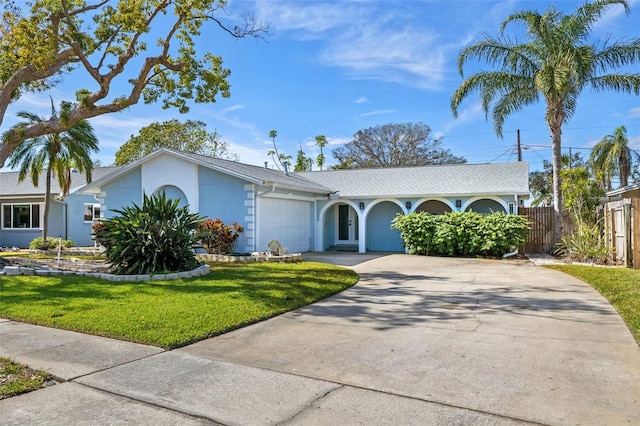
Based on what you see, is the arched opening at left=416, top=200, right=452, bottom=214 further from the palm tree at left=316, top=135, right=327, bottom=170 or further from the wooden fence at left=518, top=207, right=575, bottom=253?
the palm tree at left=316, top=135, right=327, bottom=170

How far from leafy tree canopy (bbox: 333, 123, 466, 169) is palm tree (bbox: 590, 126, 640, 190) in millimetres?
13371

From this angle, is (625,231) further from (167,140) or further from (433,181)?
(167,140)

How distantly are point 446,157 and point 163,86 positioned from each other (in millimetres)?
33968

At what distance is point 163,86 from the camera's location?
1493 centimetres

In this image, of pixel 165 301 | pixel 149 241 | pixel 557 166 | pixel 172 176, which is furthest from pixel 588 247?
pixel 172 176

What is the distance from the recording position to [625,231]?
12.3 meters

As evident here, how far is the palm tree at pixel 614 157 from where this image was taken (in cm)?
2995

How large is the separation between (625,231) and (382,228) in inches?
397

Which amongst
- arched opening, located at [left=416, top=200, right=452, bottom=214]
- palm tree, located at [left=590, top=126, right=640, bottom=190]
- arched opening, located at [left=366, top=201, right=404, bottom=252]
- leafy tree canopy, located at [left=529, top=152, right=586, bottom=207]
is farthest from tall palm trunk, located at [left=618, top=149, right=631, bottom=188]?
arched opening, located at [left=366, top=201, right=404, bottom=252]

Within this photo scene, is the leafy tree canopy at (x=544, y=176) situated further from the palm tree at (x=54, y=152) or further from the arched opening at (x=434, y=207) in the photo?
the palm tree at (x=54, y=152)

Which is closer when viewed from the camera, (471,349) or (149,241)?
(471,349)

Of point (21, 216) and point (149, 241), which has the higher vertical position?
point (21, 216)

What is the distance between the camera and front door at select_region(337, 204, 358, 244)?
21438mm

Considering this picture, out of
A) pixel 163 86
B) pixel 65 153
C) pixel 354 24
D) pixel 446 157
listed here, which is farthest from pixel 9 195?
pixel 446 157
